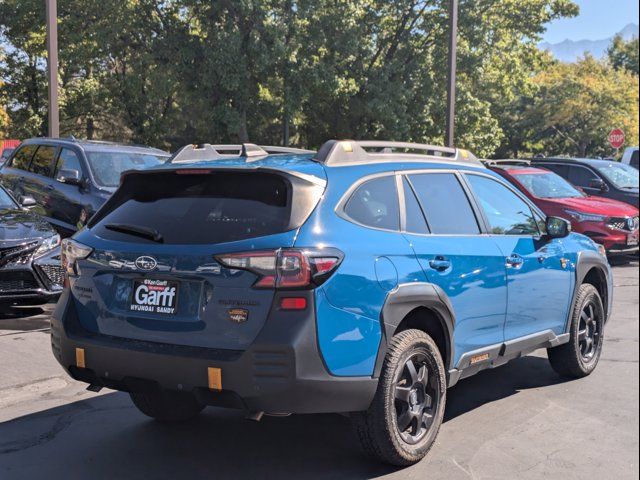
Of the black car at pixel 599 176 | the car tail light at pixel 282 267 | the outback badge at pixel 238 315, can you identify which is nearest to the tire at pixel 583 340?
the car tail light at pixel 282 267

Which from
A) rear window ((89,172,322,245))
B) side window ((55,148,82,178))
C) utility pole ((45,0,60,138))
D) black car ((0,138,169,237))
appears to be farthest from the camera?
utility pole ((45,0,60,138))

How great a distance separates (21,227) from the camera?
8008 mm

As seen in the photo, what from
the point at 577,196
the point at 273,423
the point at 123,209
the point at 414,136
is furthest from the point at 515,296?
the point at 414,136

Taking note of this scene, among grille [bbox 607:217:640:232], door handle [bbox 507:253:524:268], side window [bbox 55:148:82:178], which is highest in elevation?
side window [bbox 55:148:82:178]

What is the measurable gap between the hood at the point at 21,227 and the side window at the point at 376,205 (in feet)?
16.4

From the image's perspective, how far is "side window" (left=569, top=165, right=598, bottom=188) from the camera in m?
15.6

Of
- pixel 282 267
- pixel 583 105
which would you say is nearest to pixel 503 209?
pixel 282 267

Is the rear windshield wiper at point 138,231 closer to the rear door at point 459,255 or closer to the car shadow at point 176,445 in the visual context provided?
the car shadow at point 176,445

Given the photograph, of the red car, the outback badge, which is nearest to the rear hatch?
the outback badge

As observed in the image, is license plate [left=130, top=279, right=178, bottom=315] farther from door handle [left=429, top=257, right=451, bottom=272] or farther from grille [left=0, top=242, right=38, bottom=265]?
grille [left=0, top=242, right=38, bottom=265]

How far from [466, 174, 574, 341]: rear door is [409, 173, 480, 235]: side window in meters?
0.21

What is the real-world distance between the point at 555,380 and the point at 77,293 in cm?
396

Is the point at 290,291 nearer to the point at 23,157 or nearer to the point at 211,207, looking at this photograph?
the point at 211,207

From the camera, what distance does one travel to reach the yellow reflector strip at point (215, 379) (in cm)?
347
